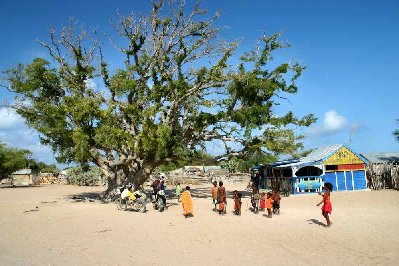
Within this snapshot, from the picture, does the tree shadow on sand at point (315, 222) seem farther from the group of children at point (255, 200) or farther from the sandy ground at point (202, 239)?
the group of children at point (255, 200)

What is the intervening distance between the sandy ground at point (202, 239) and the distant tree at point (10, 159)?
115 ft

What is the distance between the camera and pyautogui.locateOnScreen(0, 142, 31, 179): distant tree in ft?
158

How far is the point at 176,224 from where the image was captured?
14.0 metres

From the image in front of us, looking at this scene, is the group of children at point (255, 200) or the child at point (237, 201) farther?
the child at point (237, 201)

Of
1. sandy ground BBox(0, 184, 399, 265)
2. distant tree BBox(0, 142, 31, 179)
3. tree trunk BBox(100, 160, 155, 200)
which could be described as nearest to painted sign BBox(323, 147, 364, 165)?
sandy ground BBox(0, 184, 399, 265)

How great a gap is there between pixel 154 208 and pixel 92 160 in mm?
7710

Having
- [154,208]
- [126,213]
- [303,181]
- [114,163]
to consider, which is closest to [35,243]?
[126,213]

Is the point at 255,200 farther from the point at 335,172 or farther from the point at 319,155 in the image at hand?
the point at 319,155

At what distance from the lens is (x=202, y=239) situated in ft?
36.3

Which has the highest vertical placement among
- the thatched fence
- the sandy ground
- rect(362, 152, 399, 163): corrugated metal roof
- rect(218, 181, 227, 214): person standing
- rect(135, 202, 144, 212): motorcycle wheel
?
rect(362, 152, 399, 163): corrugated metal roof

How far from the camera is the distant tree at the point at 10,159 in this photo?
158 feet

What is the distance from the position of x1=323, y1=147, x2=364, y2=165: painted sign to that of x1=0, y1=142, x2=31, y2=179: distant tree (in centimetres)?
4054

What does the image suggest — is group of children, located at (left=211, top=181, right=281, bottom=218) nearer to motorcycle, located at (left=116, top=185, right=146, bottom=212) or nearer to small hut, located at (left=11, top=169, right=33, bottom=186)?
motorcycle, located at (left=116, top=185, right=146, bottom=212)

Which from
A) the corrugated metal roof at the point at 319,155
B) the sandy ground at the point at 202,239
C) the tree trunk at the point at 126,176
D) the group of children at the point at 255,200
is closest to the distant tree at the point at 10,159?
the tree trunk at the point at 126,176
